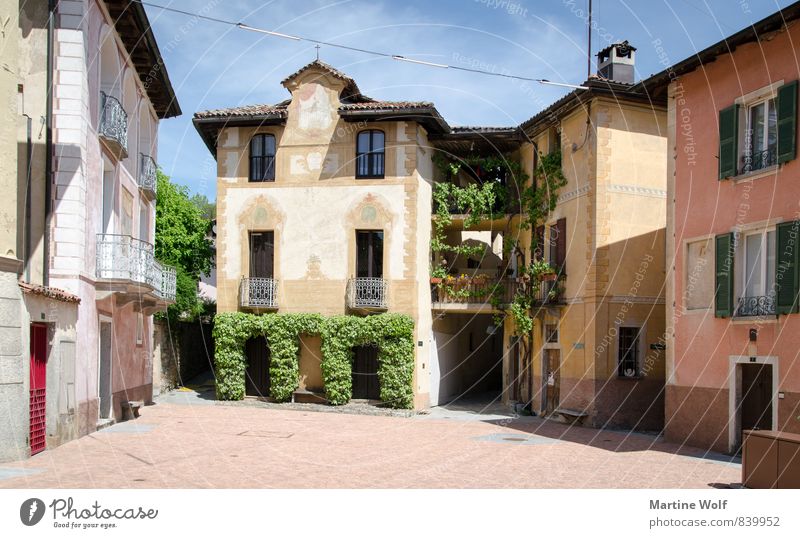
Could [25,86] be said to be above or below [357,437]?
above

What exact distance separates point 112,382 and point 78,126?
7649mm

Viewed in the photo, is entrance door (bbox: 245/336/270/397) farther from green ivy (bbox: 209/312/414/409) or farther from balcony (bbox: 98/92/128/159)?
balcony (bbox: 98/92/128/159)

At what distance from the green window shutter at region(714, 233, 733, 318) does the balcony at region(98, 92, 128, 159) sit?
14649mm

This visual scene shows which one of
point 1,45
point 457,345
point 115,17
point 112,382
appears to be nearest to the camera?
point 1,45

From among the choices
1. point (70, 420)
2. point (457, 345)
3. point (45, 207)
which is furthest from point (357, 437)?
point (457, 345)

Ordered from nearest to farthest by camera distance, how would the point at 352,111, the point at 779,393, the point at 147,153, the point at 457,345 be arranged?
the point at 779,393
the point at 147,153
the point at 352,111
the point at 457,345

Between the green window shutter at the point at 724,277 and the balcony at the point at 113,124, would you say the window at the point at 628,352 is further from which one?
the balcony at the point at 113,124

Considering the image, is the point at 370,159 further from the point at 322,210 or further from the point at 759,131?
the point at 759,131

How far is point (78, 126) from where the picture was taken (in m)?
17.4

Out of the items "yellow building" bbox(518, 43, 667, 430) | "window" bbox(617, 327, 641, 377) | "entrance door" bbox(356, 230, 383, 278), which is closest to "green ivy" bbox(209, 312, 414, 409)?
"entrance door" bbox(356, 230, 383, 278)

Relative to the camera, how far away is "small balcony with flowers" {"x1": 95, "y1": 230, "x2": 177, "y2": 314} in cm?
1970

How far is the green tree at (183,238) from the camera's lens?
37.9 meters

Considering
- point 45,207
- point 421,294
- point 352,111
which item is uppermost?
point 352,111
